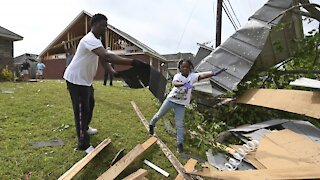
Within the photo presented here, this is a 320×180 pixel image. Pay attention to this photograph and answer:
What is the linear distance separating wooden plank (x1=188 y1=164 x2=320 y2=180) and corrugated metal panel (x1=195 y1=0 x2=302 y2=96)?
2.46m

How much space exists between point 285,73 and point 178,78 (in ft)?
8.92

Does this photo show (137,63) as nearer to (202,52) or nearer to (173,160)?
(173,160)

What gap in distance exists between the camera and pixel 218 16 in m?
14.0

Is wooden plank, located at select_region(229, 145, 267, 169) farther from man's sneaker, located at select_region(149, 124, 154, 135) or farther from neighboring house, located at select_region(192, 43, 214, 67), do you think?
neighboring house, located at select_region(192, 43, 214, 67)

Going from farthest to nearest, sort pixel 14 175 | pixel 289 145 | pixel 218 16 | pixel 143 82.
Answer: pixel 218 16 → pixel 143 82 → pixel 289 145 → pixel 14 175

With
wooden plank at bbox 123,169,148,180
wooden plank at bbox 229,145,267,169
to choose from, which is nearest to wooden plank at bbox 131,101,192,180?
wooden plank at bbox 123,169,148,180

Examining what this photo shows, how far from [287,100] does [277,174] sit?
2.04m

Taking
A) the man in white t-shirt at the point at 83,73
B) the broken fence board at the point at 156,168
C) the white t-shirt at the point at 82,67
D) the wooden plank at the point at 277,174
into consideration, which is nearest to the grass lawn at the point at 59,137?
the broken fence board at the point at 156,168

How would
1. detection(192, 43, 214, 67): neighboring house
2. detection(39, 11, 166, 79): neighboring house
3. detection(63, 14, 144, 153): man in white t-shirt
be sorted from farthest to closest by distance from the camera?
detection(39, 11, 166, 79): neighboring house, detection(192, 43, 214, 67): neighboring house, detection(63, 14, 144, 153): man in white t-shirt

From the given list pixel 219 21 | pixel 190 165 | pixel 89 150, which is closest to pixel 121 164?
pixel 89 150

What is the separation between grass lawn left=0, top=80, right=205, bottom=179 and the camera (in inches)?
146

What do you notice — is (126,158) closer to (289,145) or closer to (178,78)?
(178,78)

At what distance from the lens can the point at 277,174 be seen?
3.36m

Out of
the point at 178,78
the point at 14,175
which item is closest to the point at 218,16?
the point at 178,78
